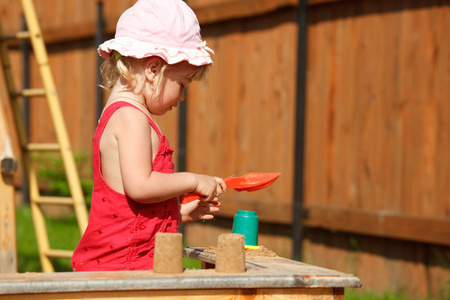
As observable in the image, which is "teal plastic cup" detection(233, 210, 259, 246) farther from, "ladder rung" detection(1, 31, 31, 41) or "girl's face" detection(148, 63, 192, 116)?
"ladder rung" detection(1, 31, 31, 41)

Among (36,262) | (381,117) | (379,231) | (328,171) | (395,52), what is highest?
(395,52)

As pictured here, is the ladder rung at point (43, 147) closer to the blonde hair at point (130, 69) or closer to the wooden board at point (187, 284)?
the blonde hair at point (130, 69)

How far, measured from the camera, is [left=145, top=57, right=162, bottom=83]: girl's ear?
7.85 feet

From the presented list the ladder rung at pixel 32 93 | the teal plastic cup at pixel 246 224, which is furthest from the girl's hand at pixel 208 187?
the ladder rung at pixel 32 93

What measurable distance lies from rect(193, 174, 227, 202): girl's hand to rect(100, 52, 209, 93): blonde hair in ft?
1.11

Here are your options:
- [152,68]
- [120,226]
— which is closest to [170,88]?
[152,68]

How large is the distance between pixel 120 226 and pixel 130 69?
53 centimetres

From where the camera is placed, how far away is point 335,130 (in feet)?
17.1

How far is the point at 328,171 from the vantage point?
17.3 ft

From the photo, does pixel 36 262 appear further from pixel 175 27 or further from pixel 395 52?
pixel 175 27

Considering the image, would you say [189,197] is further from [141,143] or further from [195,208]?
[141,143]

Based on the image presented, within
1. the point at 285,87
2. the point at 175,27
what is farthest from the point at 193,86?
the point at 175,27

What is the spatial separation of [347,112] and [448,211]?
106 cm

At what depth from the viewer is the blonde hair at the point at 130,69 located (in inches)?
94.4
